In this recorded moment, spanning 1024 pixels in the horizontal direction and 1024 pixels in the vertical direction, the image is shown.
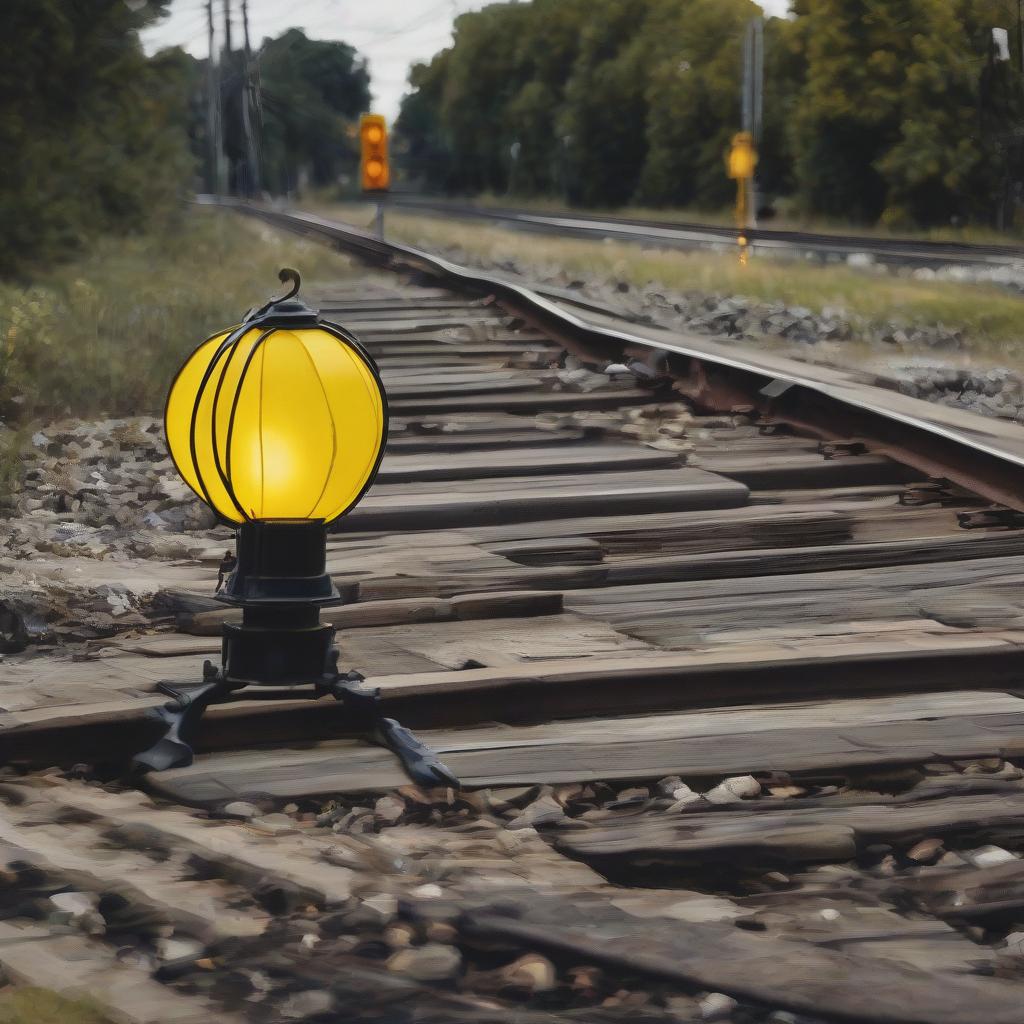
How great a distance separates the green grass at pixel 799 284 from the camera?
36.0 ft

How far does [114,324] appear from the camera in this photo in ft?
27.3

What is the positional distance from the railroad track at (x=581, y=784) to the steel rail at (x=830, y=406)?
39 mm

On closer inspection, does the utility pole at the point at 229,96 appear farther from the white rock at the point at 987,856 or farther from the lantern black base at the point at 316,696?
the white rock at the point at 987,856

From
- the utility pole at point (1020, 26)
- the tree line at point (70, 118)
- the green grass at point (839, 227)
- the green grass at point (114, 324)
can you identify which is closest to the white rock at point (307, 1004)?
the green grass at point (114, 324)

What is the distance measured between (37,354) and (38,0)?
7.47 meters

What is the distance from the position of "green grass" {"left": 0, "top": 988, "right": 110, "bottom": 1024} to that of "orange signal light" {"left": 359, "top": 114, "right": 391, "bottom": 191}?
19.8 meters

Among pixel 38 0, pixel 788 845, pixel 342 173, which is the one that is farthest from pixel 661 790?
pixel 342 173

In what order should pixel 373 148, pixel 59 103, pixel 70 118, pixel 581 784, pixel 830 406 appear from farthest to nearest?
pixel 373 148 < pixel 70 118 < pixel 59 103 < pixel 830 406 < pixel 581 784

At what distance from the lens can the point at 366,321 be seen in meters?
9.46

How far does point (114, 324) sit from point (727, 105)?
46413mm

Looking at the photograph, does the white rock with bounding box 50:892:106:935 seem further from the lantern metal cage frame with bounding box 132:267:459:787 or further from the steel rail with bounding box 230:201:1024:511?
the steel rail with bounding box 230:201:1024:511

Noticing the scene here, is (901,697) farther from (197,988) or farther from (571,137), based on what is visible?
(571,137)

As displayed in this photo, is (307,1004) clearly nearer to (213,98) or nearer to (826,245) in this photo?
(826,245)

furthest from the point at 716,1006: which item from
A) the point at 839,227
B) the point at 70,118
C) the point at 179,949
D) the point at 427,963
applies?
the point at 839,227
